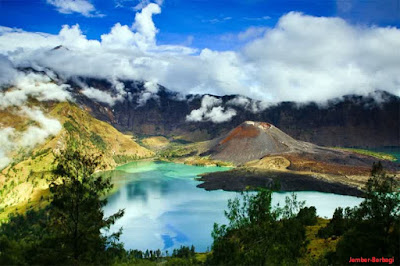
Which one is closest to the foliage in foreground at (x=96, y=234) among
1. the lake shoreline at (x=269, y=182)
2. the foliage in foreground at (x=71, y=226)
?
the foliage in foreground at (x=71, y=226)

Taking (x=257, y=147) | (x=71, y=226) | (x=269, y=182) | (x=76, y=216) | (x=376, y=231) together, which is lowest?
(x=269, y=182)

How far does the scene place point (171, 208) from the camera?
88250 millimetres

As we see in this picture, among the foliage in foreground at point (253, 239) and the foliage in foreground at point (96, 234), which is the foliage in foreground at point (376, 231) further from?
the foliage in foreground at point (253, 239)

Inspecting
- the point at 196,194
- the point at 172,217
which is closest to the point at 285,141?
the point at 196,194

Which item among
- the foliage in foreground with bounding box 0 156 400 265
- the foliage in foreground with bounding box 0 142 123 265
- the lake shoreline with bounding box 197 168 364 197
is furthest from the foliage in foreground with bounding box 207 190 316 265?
the lake shoreline with bounding box 197 168 364 197

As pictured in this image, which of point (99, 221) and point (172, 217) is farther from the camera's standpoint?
point (172, 217)

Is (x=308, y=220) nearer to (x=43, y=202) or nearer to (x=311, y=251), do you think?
(x=311, y=251)

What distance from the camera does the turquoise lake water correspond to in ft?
207

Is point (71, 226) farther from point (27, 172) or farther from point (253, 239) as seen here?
point (27, 172)

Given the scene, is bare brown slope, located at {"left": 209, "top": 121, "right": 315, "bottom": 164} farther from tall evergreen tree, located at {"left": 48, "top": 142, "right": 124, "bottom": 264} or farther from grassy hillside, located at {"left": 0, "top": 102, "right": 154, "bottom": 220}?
tall evergreen tree, located at {"left": 48, "top": 142, "right": 124, "bottom": 264}

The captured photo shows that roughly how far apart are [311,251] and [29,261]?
88.8 ft

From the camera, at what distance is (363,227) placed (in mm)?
18219

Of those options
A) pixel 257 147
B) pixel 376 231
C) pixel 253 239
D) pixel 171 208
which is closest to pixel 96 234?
pixel 253 239

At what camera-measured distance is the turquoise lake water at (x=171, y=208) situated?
2480 inches
